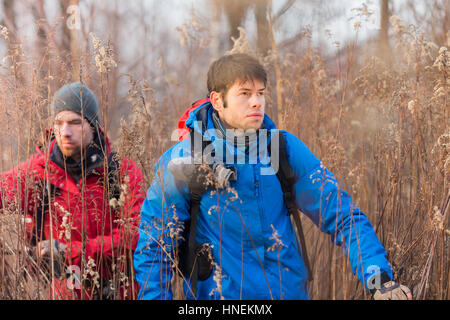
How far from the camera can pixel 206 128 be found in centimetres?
182

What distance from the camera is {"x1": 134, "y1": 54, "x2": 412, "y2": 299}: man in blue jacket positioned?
66.2 inches

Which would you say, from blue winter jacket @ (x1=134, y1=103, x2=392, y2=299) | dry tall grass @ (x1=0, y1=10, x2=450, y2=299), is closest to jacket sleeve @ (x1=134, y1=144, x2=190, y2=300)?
blue winter jacket @ (x1=134, y1=103, x2=392, y2=299)

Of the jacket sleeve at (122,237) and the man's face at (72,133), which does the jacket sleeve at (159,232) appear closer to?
the jacket sleeve at (122,237)

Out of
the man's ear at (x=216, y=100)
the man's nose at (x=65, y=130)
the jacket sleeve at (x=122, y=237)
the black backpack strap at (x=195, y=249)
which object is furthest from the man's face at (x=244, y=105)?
the man's nose at (x=65, y=130)

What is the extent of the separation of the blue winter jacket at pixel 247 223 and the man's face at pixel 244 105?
0.09 metres

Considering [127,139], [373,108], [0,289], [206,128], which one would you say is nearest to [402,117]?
[373,108]

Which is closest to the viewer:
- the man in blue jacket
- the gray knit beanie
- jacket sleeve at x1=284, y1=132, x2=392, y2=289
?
jacket sleeve at x1=284, y1=132, x2=392, y2=289

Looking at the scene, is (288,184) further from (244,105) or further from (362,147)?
(362,147)

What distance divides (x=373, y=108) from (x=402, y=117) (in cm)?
66

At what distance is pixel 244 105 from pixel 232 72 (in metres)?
0.18

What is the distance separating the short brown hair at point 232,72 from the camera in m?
1.87

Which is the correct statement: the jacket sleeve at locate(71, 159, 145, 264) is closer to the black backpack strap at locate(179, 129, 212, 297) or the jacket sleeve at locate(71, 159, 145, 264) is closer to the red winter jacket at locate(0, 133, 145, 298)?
the red winter jacket at locate(0, 133, 145, 298)

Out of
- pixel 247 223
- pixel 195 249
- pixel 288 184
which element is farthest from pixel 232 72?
pixel 195 249
